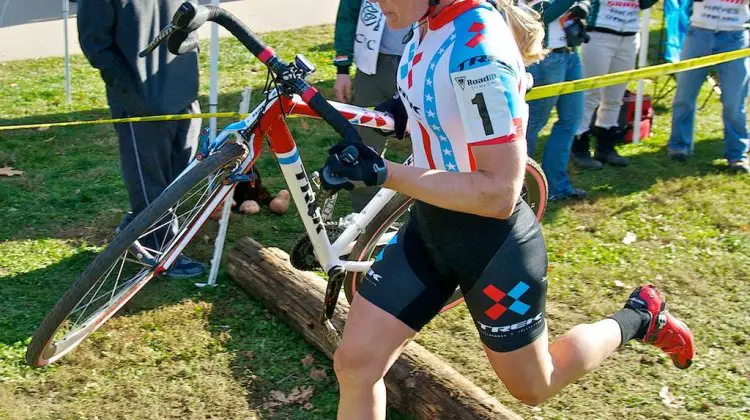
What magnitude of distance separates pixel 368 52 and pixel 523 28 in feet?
7.47

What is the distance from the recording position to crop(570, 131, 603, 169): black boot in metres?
6.96

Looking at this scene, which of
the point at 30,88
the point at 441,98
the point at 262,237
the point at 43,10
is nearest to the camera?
the point at 441,98

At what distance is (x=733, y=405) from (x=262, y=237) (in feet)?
9.66

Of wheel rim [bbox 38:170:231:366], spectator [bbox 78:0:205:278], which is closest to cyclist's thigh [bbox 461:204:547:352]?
wheel rim [bbox 38:170:231:366]

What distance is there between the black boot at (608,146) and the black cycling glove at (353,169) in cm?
473

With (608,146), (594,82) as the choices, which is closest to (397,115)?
(594,82)

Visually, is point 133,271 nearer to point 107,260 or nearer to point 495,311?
point 107,260

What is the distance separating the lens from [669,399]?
4039 millimetres

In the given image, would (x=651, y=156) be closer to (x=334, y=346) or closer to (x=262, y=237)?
(x=262, y=237)

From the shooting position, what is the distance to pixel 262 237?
565cm

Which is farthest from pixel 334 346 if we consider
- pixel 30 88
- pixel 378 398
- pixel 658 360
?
pixel 30 88

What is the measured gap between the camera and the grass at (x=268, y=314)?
3.99 m

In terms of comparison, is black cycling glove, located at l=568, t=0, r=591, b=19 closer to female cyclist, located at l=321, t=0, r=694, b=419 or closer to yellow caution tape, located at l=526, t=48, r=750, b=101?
yellow caution tape, located at l=526, t=48, r=750, b=101

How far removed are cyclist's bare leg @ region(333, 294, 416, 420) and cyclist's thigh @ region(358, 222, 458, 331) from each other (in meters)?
0.04
